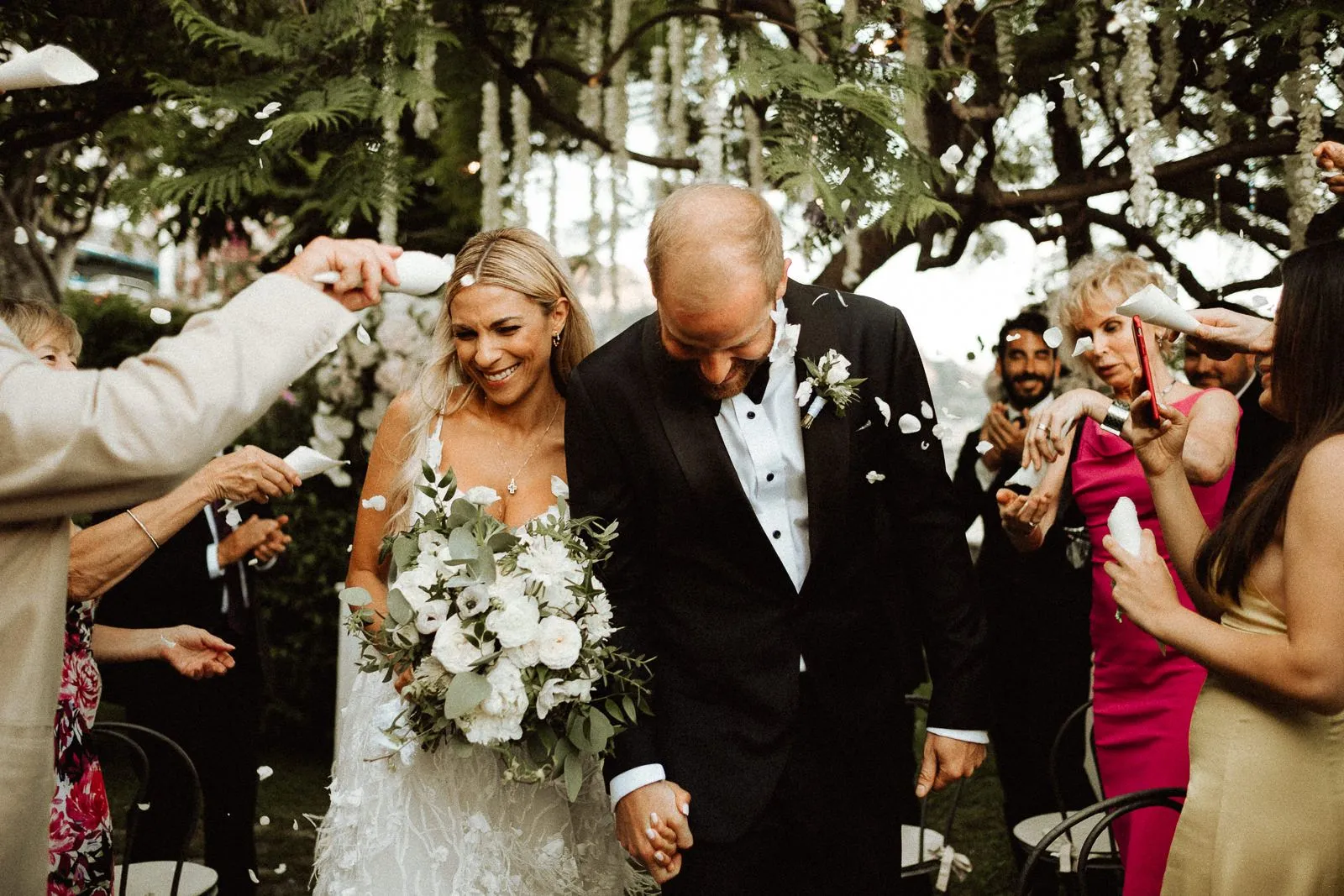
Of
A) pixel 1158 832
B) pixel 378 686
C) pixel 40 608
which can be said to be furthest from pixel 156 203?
pixel 1158 832

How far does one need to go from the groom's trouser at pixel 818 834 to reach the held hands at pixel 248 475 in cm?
137

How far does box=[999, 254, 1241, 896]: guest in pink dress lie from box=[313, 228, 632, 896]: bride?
1251 mm

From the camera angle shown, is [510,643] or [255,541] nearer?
[510,643]

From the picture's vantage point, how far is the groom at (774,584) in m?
2.41

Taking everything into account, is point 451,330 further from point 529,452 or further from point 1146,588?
point 1146,588

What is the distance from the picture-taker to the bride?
2.70 meters

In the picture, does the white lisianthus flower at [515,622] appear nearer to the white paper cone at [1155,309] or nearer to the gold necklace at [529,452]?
the gold necklace at [529,452]

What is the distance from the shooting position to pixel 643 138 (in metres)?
5.61

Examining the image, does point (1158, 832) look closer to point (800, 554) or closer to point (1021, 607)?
point (800, 554)

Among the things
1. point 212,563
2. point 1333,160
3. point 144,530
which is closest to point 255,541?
point 212,563

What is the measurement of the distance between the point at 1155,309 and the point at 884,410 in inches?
22.0

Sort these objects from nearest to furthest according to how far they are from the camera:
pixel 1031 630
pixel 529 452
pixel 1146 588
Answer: pixel 1146 588 < pixel 529 452 < pixel 1031 630

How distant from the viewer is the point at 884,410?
8.17 ft

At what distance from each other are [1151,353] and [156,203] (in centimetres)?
272
